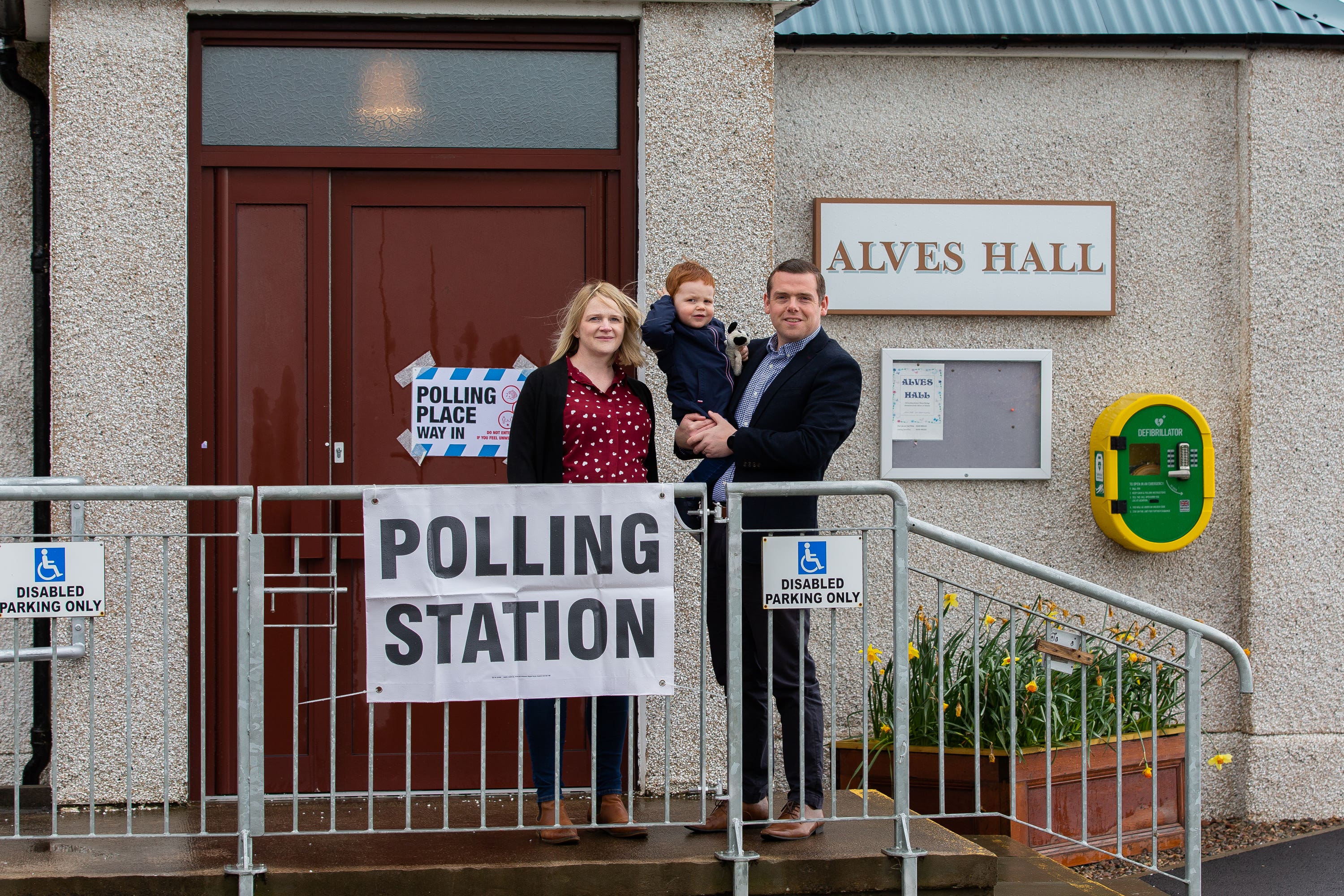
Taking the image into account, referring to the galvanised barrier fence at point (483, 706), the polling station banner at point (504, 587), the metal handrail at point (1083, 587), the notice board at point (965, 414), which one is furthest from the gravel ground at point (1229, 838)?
the polling station banner at point (504, 587)

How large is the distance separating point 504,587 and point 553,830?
79cm

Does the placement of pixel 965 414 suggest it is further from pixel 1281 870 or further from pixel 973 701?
pixel 1281 870

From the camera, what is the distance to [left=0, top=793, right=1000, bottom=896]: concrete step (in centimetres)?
384

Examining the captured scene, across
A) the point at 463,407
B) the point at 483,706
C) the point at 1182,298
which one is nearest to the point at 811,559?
the point at 483,706

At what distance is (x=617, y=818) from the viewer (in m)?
4.12

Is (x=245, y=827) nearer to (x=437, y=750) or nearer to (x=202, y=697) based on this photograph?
(x=202, y=697)

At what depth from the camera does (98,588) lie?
13.0 ft

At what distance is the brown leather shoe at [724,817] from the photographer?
13.6ft

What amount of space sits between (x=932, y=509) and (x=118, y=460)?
3.58 meters

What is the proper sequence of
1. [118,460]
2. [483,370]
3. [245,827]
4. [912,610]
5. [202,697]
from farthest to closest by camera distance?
[912,610] → [483,370] → [118,460] → [202,697] → [245,827]

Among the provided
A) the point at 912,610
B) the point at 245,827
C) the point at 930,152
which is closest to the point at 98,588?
the point at 245,827

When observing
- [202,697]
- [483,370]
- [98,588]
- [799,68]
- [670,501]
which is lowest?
[202,697]

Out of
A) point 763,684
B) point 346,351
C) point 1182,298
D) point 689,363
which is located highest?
point 1182,298

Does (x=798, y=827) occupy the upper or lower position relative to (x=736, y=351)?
lower
